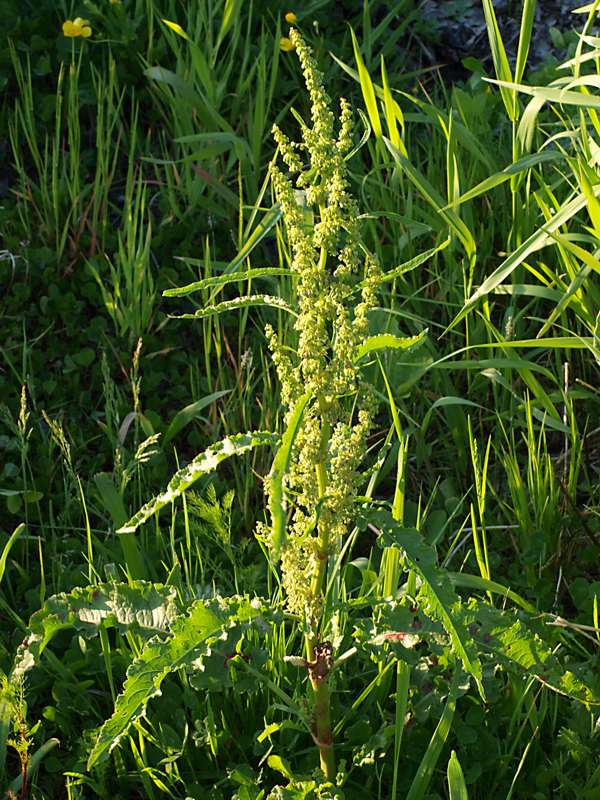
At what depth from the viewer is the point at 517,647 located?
1.70 meters

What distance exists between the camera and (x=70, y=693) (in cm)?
212

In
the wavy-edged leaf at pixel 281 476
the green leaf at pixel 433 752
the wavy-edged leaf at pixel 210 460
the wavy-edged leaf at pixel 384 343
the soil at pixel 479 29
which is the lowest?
the green leaf at pixel 433 752

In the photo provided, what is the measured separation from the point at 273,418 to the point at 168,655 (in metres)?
1.07

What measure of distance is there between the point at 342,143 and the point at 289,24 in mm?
2305

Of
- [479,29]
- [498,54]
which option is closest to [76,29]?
[479,29]

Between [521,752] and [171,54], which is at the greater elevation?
[171,54]

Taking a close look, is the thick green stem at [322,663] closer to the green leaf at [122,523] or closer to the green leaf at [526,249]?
the green leaf at [122,523]

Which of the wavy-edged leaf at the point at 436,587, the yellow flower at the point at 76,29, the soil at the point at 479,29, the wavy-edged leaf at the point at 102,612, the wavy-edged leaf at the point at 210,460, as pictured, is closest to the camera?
the wavy-edged leaf at the point at 436,587

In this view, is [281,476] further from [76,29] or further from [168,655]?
[76,29]

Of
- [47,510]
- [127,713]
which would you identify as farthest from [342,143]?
[47,510]

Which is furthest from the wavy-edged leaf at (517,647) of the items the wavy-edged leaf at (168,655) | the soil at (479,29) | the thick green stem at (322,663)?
the soil at (479,29)

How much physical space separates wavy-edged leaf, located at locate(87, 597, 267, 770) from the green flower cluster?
0.11m

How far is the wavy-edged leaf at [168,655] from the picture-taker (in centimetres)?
157

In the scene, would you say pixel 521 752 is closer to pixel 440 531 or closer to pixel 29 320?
pixel 440 531
